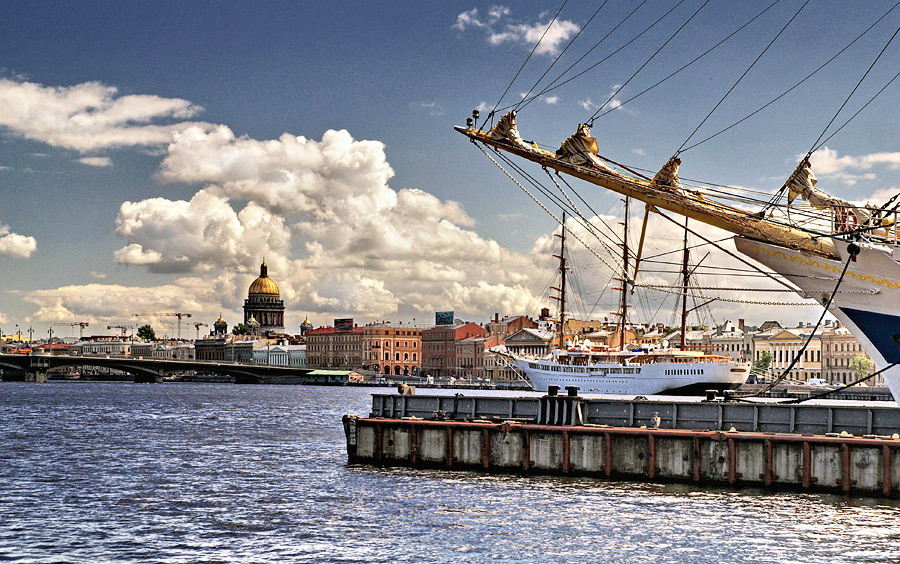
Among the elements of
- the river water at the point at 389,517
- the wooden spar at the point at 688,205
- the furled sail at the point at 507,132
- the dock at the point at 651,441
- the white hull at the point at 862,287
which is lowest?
the river water at the point at 389,517

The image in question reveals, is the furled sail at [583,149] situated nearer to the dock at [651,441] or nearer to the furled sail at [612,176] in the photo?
the furled sail at [612,176]

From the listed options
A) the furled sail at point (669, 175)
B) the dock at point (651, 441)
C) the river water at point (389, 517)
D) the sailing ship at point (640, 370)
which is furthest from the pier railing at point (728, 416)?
the sailing ship at point (640, 370)

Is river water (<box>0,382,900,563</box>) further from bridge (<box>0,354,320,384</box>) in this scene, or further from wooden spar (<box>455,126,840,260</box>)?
bridge (<box>0,354,320,384</box>)

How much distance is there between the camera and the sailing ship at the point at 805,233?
33.4 m

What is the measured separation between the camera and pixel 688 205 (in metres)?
36.8

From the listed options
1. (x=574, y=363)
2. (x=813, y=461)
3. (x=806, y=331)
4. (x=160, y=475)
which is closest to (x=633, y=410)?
(x=813, y=461)

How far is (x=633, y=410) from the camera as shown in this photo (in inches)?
1356

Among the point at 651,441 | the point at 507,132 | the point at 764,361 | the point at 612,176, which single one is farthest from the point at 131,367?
the point at 651,441

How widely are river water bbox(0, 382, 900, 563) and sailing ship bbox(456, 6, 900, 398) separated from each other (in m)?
7.35

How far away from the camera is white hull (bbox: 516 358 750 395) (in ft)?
327

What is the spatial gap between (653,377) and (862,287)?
224ft

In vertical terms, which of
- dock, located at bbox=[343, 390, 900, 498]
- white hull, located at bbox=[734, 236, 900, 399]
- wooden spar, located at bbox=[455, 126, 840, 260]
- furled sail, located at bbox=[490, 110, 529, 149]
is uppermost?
furled sail, located at bbox=[490, 110, 529, 149]

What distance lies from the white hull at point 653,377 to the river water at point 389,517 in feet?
212

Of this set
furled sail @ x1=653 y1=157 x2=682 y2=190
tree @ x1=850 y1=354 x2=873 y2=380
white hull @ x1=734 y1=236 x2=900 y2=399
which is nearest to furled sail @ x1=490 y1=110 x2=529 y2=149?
furled sail @ x1=653 y1=157 x2=682 y2=190
